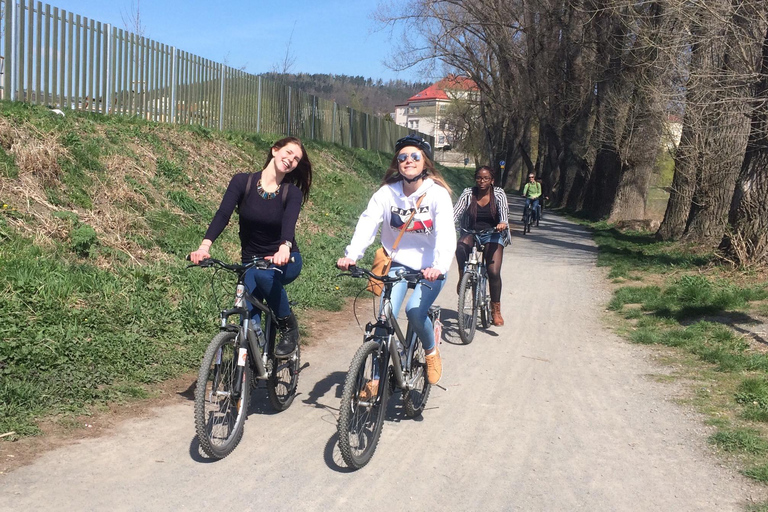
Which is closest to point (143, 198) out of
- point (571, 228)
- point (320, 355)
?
point (320, 355)

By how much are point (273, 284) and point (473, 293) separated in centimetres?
390

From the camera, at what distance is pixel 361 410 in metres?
4.72

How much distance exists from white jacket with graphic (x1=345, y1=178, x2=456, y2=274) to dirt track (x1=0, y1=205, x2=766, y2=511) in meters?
1.20

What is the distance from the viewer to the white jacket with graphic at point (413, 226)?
5.12m

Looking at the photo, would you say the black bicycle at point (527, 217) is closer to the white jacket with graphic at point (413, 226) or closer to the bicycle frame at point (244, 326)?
the white jacket with graphic at point (413, 226)

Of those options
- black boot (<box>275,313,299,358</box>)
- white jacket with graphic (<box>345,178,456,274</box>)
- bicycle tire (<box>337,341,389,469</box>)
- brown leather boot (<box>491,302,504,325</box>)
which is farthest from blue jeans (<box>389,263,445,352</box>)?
brown leather boot (<box>491,302,504,325</box>)

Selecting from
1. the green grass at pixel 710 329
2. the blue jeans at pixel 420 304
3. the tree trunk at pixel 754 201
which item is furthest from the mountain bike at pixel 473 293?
the tree trunk at pixel 754 201

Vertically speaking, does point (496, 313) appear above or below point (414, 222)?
below

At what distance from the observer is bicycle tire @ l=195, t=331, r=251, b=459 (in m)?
4.36

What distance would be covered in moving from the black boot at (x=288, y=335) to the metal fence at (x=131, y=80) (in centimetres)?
766

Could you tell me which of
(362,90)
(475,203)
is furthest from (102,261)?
(362,90)

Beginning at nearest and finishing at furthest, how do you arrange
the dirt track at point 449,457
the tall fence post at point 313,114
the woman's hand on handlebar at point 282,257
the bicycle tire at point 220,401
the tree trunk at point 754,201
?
the dirt track at point 449,457
the bicycle tire at point 220,401
the woman's hand on handlebar at point 282,257
the tree trunk at point 754,201
the tall fence post at point 313,114

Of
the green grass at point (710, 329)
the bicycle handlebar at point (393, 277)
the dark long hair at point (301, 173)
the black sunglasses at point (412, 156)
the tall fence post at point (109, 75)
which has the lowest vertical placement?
the green grass at point (710, 329)

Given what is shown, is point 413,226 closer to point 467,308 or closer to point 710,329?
point 467,308
